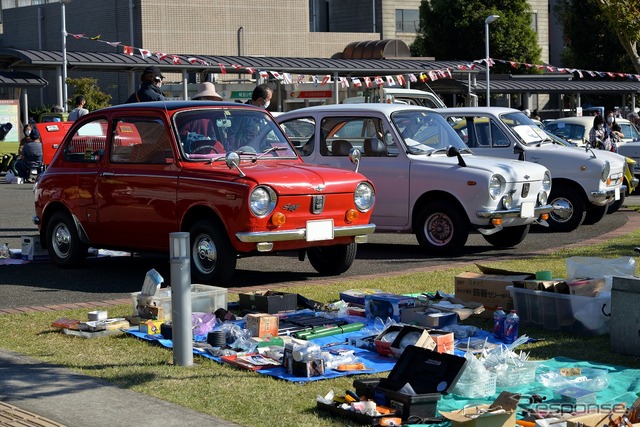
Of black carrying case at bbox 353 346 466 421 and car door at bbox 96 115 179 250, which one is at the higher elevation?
car door at bbox 96 115 179 250

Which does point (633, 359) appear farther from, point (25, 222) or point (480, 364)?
point (25, 222)

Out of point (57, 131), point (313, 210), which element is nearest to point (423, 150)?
point (313, 210)

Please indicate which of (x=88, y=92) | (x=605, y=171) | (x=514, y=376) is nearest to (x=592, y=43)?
(x=88, y=92)

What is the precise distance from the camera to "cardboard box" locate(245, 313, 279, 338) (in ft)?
26.1

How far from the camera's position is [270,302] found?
8.89m

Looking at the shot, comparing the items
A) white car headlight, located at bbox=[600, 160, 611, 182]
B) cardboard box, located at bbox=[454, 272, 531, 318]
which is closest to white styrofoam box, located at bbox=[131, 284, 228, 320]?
cardboard box, located at bbox=[454, 272, 531, 318]

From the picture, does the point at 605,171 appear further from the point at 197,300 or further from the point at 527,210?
the point at 197,300

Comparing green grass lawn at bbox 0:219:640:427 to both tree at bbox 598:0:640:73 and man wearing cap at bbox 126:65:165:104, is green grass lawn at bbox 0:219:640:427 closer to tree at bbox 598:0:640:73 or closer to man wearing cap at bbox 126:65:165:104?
man wearing cap at bbox 126:65:165:104

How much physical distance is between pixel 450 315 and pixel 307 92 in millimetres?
25376

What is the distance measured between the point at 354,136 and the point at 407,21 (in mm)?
57158

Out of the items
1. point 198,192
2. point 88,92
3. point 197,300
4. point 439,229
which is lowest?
point 197,300

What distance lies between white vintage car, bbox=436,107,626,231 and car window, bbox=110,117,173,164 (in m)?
5.81

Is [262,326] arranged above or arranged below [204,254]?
below

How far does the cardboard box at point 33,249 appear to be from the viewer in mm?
12500
